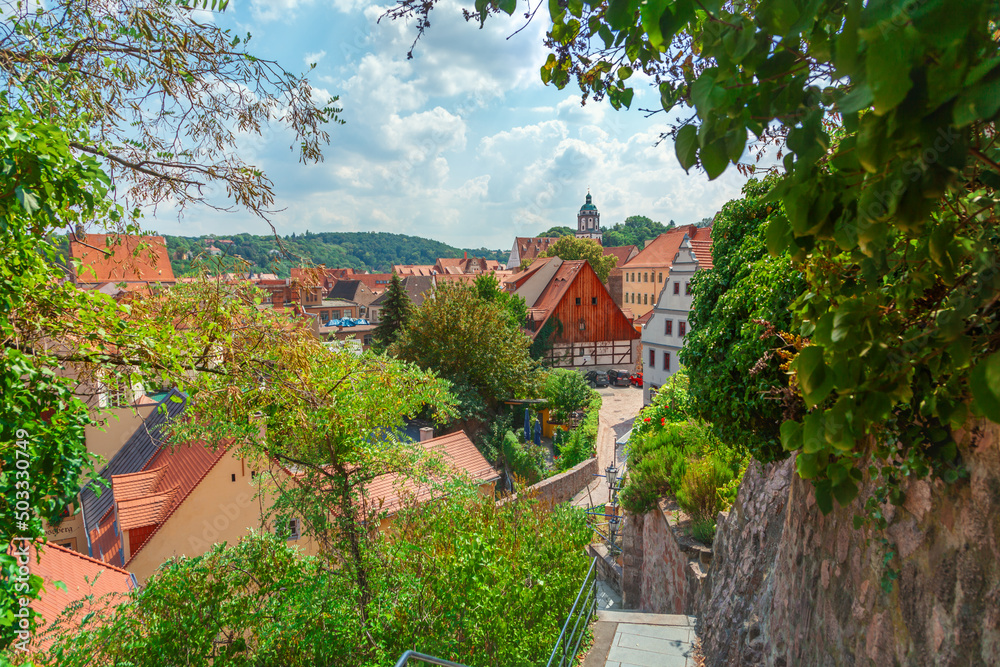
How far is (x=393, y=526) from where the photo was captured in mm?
7254

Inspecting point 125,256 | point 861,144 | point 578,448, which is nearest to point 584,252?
point 578,448

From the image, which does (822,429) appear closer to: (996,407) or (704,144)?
(996,407)

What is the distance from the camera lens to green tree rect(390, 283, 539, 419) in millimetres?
23422

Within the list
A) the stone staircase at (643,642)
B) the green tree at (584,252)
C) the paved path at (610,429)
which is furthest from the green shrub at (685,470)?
the green tree at (584,252)

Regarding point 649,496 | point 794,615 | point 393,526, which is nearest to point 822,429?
point 794,615

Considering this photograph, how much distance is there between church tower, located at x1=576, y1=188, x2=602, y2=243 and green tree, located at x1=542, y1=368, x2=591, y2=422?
92.8 metres

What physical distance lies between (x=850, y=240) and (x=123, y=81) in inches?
230

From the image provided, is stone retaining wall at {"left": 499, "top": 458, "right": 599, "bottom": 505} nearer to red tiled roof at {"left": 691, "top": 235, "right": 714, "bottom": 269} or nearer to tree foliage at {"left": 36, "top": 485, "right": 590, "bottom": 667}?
red tiled roof at {"left": 691, "top": 235, "right": 714, "bottom": 269}

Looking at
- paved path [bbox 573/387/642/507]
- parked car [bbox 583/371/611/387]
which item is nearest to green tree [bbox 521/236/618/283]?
parked car [bbox 583/371/611/387]

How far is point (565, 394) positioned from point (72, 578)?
1897cm

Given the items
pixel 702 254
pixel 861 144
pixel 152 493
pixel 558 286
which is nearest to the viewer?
pixel 861 144

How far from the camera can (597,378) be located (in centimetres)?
3472

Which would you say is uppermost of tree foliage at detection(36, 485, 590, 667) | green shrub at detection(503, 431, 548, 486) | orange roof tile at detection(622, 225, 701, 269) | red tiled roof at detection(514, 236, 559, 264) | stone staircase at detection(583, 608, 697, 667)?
red tiled roof at detection(514, 236, 559, 264)

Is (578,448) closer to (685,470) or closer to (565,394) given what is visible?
(565,394)
